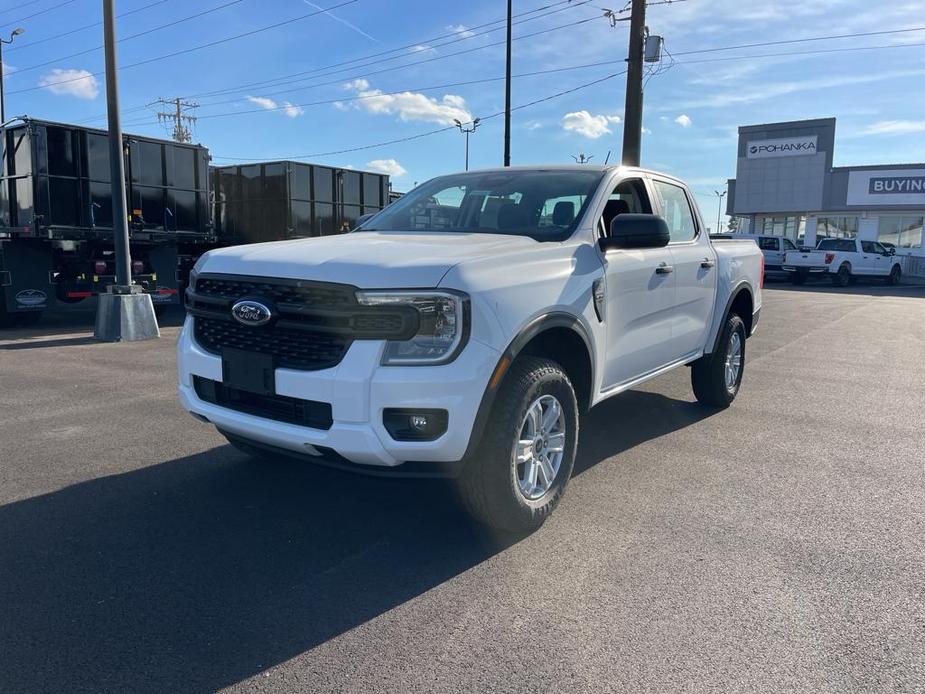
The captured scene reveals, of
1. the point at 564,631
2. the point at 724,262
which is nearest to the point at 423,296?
the point at 564,631

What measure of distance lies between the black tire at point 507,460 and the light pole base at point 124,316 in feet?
26.5

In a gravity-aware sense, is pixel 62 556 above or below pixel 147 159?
below

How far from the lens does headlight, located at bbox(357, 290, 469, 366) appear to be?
10.4 feet

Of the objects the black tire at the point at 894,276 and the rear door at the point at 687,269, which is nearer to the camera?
the rear door at the point at 687,269

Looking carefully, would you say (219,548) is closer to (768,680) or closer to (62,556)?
(62,556)

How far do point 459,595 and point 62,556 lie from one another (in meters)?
1.83

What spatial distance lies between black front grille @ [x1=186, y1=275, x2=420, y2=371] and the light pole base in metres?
7.03

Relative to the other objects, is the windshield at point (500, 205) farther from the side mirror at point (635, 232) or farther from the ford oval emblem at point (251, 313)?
the ford oval emblem at point (251, 313)

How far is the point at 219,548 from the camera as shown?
3.48 metres

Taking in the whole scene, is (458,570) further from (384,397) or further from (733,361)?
(733,361)

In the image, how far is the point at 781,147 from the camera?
4147cm

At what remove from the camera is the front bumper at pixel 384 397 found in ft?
10.2

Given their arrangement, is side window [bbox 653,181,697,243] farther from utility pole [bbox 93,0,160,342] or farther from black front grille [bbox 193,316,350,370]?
utility pole [bbox 93,0,160,342]

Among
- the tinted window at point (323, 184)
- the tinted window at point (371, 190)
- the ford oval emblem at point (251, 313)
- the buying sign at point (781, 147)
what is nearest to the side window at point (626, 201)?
the ford oval emblem at point (251, 313)
